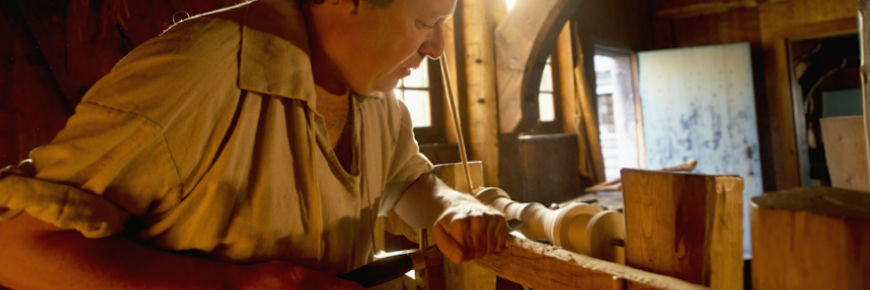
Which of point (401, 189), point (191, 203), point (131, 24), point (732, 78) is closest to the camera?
point (191, 203)

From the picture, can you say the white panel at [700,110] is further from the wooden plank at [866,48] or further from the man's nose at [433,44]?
the wooden plank at [866,48]

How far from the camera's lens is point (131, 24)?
260cm

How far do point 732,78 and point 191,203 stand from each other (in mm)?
8184

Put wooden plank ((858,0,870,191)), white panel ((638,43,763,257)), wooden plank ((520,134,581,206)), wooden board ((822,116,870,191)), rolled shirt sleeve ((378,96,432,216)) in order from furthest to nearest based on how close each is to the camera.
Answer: white panel ((638,43,763,257)) < wooden plank ((520,134,581,206)) < wooden board ((822,116,870,191)) < rolled shirt sleeve ((378,96,432,216)) < wooden plank ((858,0,870,191))

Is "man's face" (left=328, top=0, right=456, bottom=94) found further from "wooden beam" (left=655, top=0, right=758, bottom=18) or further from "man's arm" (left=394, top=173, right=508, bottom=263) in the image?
"wooden beam" (left=655, top=0, right=758, bottom=18)

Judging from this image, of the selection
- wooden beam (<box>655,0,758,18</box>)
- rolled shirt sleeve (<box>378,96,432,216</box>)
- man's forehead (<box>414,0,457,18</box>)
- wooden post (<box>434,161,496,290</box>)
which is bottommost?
wooden post (<box>434,161,496,290</box>)

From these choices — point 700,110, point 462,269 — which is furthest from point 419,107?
point 700,110

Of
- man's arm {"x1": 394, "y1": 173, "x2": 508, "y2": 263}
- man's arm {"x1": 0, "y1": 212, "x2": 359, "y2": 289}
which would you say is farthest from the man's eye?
man's arm {"x1": 0, "y1": 212, "x2": 359, "y2": 289}

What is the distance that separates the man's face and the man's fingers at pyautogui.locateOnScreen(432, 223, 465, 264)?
1.70ft

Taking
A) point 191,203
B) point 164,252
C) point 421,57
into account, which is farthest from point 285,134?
point 421,57

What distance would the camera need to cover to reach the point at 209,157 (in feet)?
3.70

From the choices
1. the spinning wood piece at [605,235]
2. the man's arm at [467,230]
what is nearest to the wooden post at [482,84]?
the spinning wood piece at [605,235]

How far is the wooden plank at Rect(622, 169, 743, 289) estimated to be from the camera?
110cm

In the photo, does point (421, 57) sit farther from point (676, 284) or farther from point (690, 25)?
point (690, 25)
